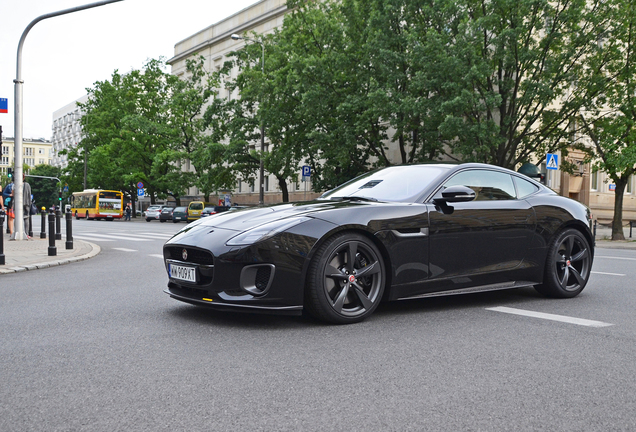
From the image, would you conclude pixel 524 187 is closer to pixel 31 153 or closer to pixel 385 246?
pixel 385 246

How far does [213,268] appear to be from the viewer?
4.77 metres

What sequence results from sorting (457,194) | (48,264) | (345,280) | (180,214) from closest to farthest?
(345,280) → (457,194) → (48,264) → (180,214)

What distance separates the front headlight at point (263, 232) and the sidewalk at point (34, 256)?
20.2 feet

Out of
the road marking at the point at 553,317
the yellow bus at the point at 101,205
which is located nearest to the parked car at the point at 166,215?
the yellow bus at the point at 101,205

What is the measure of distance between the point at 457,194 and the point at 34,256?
9227 millimetres

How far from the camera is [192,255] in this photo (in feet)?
16.5

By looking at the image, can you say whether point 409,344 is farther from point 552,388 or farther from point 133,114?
point 133,114

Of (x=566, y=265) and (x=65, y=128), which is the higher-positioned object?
(x=65, y=128)

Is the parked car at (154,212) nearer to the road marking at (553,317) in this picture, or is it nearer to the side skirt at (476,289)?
the side skirt at (476,289)

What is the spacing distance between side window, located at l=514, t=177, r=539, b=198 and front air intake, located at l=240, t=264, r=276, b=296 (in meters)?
2.99

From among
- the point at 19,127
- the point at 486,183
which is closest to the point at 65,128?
the point at 19,127

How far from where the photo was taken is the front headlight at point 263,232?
15.5 ft

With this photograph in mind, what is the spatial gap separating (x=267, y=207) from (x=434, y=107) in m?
18.7

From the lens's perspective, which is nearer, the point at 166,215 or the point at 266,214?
the point at 266,214
